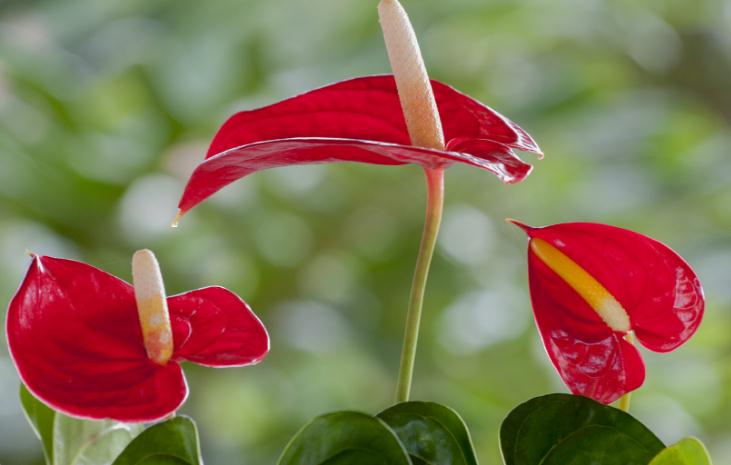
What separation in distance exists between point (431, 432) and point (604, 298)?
9 centimetres

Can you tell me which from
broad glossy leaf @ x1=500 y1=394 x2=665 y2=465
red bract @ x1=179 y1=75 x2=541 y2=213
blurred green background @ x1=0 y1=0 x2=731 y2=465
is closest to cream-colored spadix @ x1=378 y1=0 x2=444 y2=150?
red bract @ x1=179 y1=75 x2=541 y2=213

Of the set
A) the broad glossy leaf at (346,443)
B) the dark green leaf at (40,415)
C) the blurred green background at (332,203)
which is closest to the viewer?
the broad glossy leaf at (346,443)

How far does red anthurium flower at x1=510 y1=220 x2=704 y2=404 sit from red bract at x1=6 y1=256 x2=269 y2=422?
0.12m

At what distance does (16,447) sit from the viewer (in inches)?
61.7

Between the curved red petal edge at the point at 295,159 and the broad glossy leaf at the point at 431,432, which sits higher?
the curved red petal edge at the point at 295,159

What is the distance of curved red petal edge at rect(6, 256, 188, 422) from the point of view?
326 mm

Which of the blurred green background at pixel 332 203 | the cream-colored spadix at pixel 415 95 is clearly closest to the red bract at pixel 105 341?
the cream-colored spadix at pixel 415 95

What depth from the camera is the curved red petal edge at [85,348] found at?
1.07ft

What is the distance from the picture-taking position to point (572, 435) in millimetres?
349

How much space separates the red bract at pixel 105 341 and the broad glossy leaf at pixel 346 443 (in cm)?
4

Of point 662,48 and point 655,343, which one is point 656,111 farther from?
point 655,343

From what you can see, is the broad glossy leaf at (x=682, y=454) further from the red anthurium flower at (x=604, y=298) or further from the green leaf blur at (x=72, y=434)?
the green leaf blur at (x=72, y=434)

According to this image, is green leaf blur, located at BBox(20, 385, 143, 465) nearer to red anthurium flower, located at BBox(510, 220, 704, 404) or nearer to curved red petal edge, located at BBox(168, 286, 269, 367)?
curved red petal edge, located at BBox(168, 286, 269, 367)

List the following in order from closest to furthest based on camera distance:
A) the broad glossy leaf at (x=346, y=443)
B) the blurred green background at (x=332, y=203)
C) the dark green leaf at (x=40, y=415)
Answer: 1. the broad glossy leaf at (x=346, y=443)
2. the dark green leaf at (x=40, y=415)
3. the blurred green background at (x=332, y=203)
